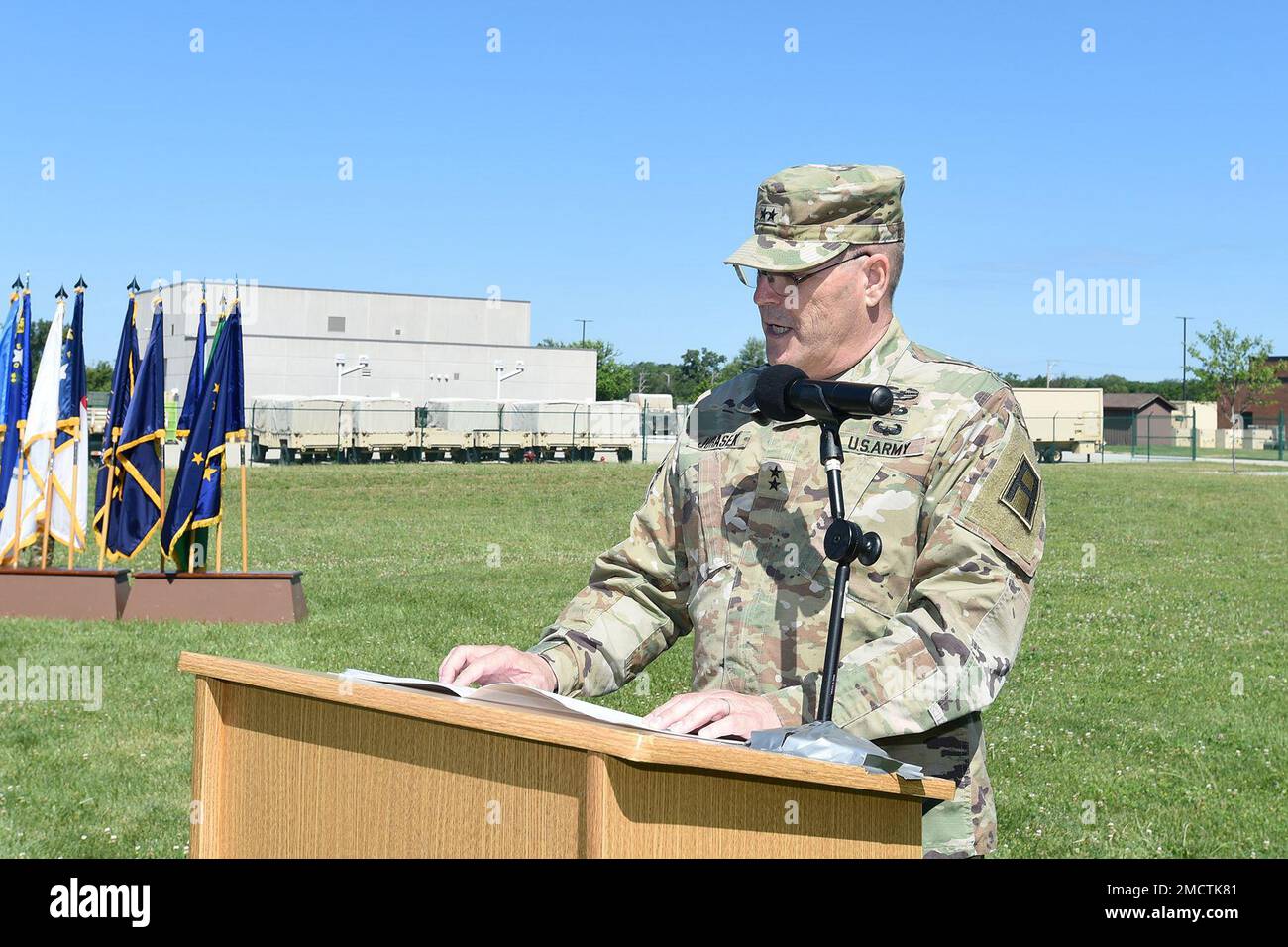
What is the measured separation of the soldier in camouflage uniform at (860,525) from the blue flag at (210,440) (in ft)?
37.9

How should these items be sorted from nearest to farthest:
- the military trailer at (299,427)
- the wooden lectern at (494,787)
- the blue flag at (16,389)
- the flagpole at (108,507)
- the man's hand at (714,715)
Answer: the wooden lectern at (494,787) < the man's hand at (714,715) < the flagpole at (108,507) < the blue flag at (16,389) < the military trailer at (299,427)

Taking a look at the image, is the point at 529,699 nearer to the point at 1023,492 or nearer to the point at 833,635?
the point at 833,635

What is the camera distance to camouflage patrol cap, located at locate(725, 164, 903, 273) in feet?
9.31

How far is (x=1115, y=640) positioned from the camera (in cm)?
1284

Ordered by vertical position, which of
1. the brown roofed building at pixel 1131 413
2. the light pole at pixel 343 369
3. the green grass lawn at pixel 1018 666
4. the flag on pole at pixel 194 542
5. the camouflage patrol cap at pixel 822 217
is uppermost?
the light pole at pixel 343 369

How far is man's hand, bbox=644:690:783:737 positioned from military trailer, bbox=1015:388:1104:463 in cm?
6014

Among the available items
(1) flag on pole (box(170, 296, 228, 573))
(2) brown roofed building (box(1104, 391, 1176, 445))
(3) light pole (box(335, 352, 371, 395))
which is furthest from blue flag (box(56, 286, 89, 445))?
(2) brown roofed building (box(1104, 391, 1176, 445))

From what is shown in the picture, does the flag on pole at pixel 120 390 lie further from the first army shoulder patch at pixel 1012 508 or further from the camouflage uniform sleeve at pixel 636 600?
the first army shoulder patch at pixel 1012 508

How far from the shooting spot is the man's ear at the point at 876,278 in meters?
2.91

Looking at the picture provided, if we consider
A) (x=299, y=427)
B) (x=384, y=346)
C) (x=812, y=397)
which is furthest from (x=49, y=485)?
(x=384, y=346)

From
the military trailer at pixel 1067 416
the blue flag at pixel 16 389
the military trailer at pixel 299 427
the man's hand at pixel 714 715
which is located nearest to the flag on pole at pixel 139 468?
the blue flag at pixel 16 389

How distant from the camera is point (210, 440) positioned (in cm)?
1398
